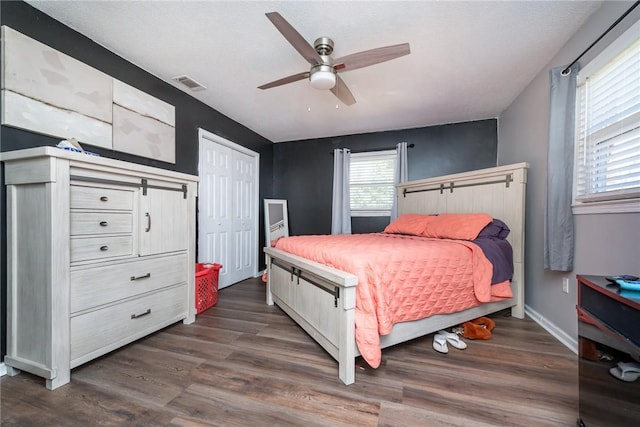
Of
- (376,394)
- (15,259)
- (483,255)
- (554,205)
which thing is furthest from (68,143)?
(554,205)

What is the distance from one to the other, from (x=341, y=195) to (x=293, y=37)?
3.04 metres

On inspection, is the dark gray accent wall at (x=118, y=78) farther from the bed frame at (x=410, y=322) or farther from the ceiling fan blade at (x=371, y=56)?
the ceiling fan blade at (x=371, y=56)

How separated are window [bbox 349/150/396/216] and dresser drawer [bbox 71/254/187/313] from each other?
2.91 m

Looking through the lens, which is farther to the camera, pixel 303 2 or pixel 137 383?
pixel 303 2

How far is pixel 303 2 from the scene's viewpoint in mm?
1706

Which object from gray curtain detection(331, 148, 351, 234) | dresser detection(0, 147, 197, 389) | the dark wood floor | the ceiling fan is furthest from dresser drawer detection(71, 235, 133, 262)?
gray curtain detection(331, 148, 351, 234)

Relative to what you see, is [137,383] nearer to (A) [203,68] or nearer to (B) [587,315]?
(B) [587,315]

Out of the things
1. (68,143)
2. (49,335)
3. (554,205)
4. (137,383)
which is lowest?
(137,383)

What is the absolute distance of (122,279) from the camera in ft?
6.21

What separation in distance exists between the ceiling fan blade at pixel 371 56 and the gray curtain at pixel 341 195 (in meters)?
2.60

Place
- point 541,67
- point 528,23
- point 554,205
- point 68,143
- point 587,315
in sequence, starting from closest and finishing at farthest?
point 587,315
point 68,143
point 528,23
point 554,205
point 541,67

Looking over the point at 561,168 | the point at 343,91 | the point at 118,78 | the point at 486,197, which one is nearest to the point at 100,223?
the point at 118,78

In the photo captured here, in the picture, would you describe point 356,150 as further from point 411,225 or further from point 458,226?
point 458,226

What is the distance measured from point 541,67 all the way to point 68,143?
378 centimetres
